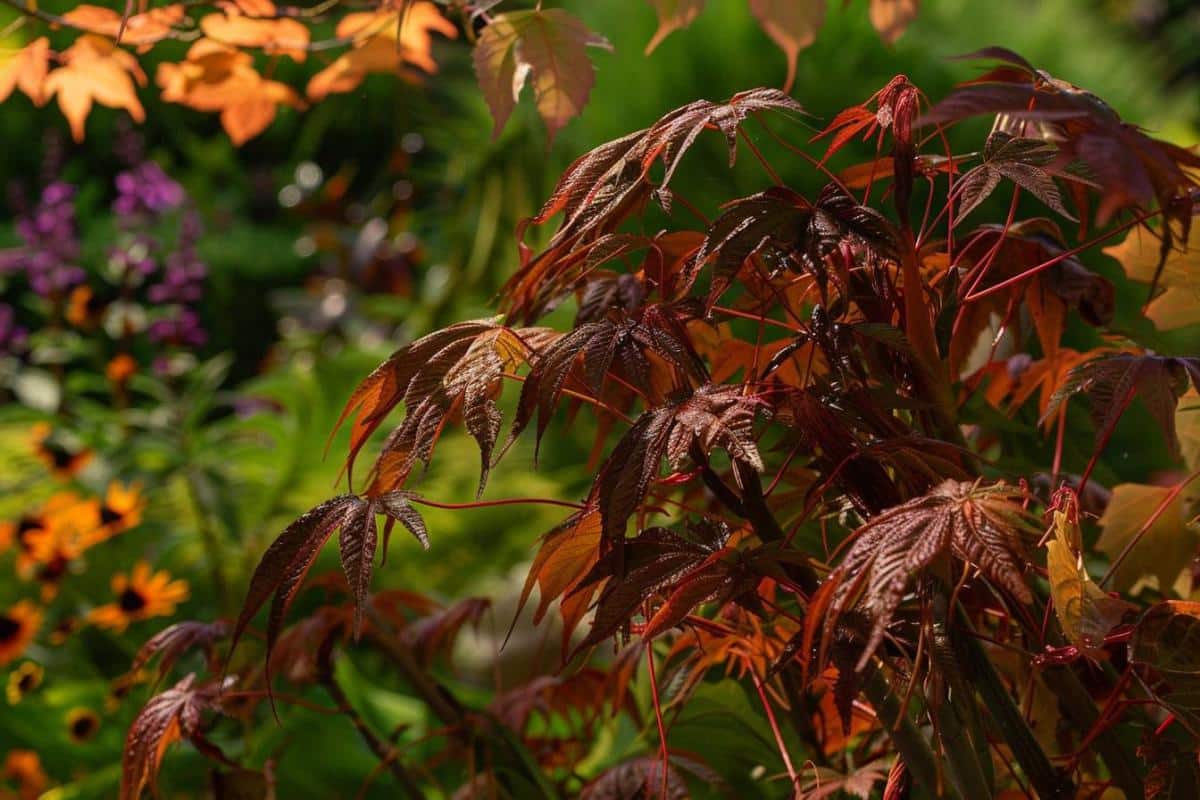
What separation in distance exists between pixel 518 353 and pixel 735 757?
0.33m

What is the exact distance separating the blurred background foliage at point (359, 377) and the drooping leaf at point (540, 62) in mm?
265

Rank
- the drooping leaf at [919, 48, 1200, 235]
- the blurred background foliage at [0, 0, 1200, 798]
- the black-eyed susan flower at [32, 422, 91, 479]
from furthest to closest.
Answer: the black-eyed susan flower at [32, 422, 91, 479] < the blurred background foliage at [0, 0, 1200, 798] < the drooping leaf at [919, 48, 1200, 235]

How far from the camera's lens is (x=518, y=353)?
1.32 feet

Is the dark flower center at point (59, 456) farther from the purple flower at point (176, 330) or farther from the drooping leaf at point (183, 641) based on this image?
the drooping leaf at point (183, 641)

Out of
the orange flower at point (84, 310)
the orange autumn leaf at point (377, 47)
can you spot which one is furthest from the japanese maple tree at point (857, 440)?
the orange flower at point (84, 310)

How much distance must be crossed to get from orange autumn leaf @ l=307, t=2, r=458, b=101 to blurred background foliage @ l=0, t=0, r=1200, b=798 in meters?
0.03

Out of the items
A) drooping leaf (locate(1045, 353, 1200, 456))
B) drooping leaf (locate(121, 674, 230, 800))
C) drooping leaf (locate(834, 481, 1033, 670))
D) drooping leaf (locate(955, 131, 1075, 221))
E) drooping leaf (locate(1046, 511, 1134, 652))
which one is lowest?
drooping leaf (locate(121, 674, 230, 800))

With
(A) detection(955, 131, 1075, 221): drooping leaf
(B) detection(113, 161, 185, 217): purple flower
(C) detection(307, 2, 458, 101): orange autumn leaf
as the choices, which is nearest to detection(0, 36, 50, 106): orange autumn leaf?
(C) detection(307, 2, 458, 101): orange autumn leaf

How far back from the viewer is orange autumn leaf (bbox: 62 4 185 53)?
0.70 metres

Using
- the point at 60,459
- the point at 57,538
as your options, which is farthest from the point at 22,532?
the point at 60,459

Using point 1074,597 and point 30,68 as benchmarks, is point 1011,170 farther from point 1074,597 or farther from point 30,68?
point 30,68

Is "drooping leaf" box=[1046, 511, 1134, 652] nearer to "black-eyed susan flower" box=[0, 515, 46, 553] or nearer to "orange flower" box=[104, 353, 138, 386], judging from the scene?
"black-eyed susan flower" box=[0, 515, 46, 553]

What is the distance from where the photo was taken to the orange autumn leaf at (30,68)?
2.31 ft

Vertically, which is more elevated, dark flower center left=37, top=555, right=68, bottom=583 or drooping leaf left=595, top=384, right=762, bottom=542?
drooping leaf left=595, top=384, right=762, bottom=542
